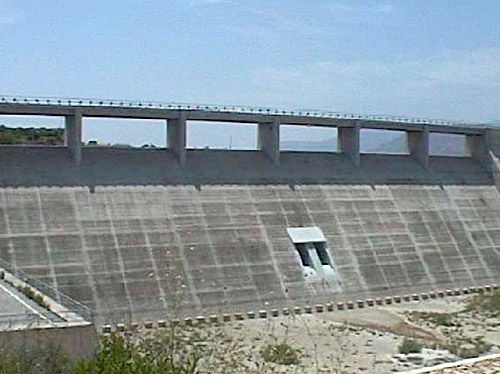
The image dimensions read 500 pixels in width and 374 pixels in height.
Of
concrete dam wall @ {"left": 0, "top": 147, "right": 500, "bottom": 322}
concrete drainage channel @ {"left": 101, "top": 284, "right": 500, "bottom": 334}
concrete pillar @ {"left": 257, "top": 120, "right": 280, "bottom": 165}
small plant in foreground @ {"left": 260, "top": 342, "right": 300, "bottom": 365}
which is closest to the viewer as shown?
small plant in foreground @ {"left": 260, "top": 342, "right": 300, "bottom": 365}

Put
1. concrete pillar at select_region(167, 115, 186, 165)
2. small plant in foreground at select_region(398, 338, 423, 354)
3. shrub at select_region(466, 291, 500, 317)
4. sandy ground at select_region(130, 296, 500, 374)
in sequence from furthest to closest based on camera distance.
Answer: concrete pillar at select_region(167, 115, 186, 165) < shrub at select_region(466, 291, 500, 317) < small plant in foreground at select_region(398, 338, 423, 354) < sandy ground at select_region(130, 296, 500, 374)

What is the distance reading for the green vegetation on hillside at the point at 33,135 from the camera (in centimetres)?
3728

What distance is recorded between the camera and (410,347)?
18.3 meters

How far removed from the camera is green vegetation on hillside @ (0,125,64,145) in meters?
37.3

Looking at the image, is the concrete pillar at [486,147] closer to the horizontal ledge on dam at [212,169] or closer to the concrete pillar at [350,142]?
the horizontal ledge on dam at [212,169]

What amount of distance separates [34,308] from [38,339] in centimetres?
309

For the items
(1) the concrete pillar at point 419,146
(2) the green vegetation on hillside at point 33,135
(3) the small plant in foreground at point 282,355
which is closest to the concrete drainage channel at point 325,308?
(3) the small plant in foreground at point 282,355

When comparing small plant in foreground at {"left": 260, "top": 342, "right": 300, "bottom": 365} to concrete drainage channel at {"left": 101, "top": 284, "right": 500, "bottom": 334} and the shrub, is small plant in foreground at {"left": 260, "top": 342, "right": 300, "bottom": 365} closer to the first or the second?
concrete drainage channel at {"left": 101, "top": 284, "right": 500, "bottom": 334}

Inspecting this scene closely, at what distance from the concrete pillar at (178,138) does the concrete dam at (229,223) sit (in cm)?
4

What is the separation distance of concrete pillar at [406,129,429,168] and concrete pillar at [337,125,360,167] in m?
3.62

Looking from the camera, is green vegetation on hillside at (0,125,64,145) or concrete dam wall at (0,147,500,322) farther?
green vegetation on hillside at (0,125,64,145)

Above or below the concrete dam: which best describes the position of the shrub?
below

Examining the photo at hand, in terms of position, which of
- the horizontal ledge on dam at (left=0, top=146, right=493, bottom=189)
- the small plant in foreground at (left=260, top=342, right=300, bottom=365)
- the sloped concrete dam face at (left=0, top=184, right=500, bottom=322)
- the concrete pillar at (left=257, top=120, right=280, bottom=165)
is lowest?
the small plant in foreground at (left=260, top=342, right=300, bottom=365)

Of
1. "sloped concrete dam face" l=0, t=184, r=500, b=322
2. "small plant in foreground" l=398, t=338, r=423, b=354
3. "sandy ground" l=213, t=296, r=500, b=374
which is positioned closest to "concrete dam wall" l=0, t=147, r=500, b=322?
"sloped concrete dam face" l=0, t=184, r=500, b=322
